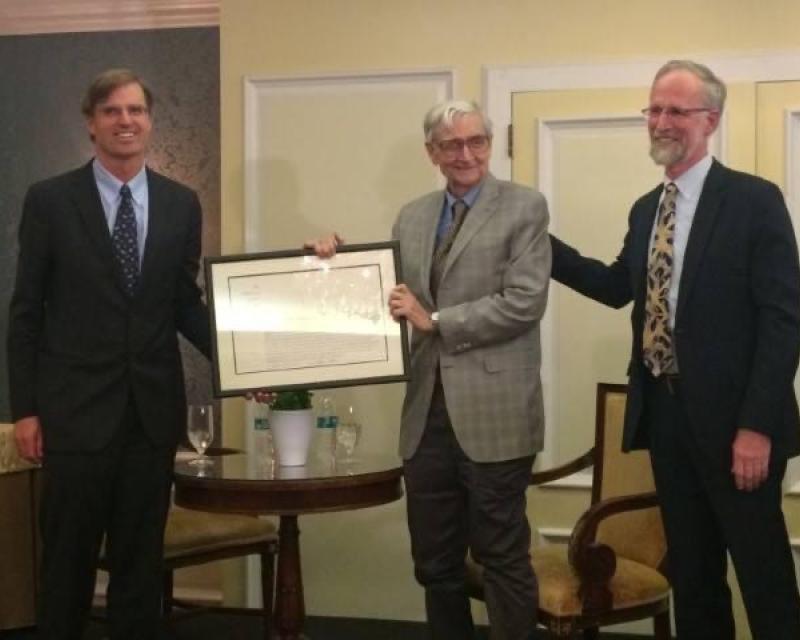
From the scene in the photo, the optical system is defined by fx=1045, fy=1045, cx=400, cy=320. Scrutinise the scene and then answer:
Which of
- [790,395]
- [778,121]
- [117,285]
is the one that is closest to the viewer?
[790,395]

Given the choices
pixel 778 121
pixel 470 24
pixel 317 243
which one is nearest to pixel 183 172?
pixel 470 24

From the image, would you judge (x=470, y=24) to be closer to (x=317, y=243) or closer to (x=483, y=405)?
(x=317, y=243)

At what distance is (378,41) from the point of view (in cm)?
381

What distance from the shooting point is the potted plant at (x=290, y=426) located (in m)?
3.06

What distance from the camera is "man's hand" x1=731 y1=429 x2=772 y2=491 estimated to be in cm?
233

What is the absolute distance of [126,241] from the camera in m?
2.68

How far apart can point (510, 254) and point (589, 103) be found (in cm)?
114

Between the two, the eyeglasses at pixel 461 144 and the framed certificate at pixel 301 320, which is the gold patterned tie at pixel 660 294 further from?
the framed certificate at pixel 301 320

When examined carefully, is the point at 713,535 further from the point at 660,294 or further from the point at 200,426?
the point at 200,426

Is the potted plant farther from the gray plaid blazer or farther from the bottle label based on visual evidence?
the gray plaid blazer

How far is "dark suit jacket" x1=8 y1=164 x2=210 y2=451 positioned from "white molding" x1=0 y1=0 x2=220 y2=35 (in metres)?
1.78

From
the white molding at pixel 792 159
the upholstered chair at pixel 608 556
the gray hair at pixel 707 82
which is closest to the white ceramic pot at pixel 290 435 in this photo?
the upholstered chair at pixel 608 556

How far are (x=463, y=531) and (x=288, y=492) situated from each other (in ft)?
1.58

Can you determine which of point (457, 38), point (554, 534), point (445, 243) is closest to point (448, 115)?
point (445, 243)
